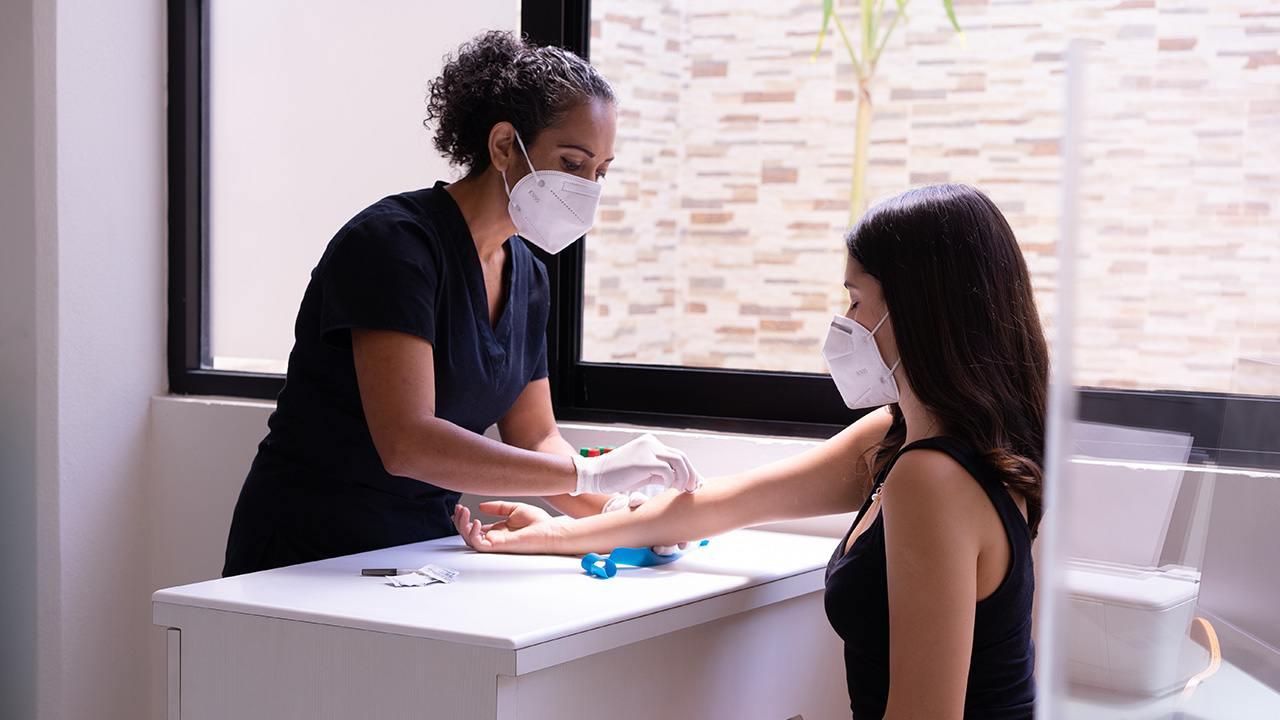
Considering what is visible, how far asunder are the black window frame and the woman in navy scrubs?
42cm

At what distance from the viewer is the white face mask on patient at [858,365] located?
3.96 ft

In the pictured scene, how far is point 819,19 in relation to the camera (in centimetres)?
221

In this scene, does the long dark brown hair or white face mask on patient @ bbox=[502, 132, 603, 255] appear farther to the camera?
white face mask on patient @ bbox=[502, 132, 603, 255]

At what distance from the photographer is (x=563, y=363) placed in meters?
2.06

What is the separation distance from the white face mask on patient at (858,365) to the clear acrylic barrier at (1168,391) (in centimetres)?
47

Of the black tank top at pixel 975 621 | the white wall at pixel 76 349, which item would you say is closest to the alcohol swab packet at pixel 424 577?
the black tank top at pixel 975 621

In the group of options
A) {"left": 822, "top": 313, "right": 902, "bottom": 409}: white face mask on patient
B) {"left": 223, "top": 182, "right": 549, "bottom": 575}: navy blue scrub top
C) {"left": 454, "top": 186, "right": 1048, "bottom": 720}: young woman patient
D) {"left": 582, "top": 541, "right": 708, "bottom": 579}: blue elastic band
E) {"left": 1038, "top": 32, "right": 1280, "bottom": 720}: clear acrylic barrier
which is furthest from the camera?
{"left": 223, "top": 182, "right": 549, "bottom": 575}: navy blue scrub top

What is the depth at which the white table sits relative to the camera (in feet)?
3.38

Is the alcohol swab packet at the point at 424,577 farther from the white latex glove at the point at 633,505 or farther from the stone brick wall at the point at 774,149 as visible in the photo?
the stone brick wall at the point at 774,149

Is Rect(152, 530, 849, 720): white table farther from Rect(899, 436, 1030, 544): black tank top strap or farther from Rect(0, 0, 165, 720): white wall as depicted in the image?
Rect(0, 0, 165, 720): white wall

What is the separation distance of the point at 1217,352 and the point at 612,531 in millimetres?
935

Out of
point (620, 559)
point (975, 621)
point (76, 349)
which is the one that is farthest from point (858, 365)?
point (76, 349)

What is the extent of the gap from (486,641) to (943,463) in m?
0.46

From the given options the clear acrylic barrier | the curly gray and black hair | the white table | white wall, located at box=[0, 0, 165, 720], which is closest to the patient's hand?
the white table
